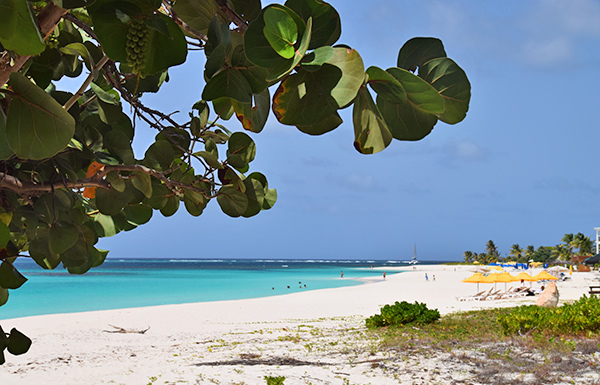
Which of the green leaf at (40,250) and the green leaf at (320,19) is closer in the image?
the green leaf at (320,19)

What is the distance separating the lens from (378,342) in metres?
8.88

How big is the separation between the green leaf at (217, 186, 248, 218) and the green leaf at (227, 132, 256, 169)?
0.28ft

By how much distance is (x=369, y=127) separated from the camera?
0.65 meters

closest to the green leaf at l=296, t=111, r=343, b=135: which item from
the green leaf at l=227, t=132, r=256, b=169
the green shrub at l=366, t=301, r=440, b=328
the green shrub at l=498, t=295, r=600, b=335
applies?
the green leaf at l=227, t=132, r=256, b=169

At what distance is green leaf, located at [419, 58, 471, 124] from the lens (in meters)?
0.59

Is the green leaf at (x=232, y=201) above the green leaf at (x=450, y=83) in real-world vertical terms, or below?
below

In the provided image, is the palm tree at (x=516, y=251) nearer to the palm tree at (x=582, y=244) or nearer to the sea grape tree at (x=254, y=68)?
the palm tree at (x=582, y=244)

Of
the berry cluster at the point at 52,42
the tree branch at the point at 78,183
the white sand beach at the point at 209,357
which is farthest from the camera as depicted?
the white sand beach at the point at 209,357

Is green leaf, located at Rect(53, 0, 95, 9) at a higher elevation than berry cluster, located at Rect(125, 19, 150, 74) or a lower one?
higher

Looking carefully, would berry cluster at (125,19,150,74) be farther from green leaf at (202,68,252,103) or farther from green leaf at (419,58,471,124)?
green leaf at (419,58,471,124)

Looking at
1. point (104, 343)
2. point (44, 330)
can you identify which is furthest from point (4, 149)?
point (44, 330)

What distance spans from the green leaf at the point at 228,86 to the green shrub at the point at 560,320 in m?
9.09

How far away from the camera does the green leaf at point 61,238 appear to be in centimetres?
160

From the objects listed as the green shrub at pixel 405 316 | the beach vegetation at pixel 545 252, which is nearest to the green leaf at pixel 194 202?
the green shrub at pixel 405 316
